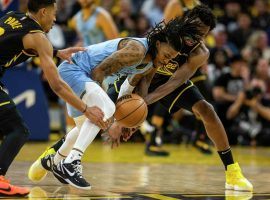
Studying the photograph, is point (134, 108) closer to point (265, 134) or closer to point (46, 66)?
point (46, 66)

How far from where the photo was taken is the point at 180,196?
231 inches

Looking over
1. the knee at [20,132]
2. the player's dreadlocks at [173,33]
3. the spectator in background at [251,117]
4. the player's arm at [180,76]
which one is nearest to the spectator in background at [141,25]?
the spectator in background at [251,117]

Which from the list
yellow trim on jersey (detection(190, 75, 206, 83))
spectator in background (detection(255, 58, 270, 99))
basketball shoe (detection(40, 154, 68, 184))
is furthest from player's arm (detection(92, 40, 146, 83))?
spectator in background (detection(255, 58, 270, 99))

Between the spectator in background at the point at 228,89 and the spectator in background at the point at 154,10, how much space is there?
3.01m

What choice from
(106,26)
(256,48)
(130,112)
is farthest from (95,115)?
(256,48)

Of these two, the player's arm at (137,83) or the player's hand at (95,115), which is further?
the player's arm at (137,83)

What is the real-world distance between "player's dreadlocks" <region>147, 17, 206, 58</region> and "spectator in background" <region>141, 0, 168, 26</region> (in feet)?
29.0

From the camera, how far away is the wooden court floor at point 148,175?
234 inches

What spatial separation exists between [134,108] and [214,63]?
7892mm

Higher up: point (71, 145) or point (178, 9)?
point (178, 9)

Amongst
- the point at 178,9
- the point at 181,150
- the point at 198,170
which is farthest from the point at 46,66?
the point at 181,150

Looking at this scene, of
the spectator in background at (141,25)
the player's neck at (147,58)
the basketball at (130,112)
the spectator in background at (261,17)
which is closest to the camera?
the basketball at (130,112)

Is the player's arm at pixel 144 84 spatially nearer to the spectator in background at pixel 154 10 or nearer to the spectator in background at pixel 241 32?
the spectator in background at pixel 154 10

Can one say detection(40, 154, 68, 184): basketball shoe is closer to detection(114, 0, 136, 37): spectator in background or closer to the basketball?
the basketball
